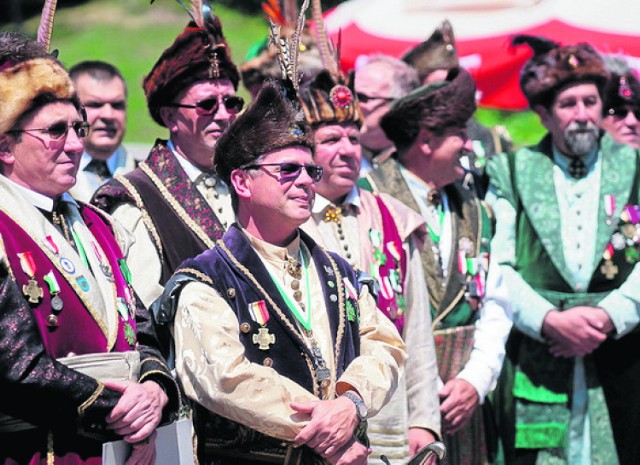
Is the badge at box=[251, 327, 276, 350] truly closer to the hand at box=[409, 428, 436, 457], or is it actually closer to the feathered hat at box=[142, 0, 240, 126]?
the hand at box=[409, 428, 436, 457]

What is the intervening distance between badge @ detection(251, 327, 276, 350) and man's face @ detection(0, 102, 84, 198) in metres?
0.76

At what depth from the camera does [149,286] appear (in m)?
4.74

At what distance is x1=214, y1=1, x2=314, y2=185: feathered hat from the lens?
14.2ft

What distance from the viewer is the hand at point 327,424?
402 centimetres

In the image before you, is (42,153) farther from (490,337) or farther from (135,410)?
(490,337)

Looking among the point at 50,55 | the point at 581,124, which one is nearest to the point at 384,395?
the point at 50,55

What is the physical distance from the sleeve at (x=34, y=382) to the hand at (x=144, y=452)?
18 cm

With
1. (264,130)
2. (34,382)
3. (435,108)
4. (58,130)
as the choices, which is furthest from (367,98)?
(34,382)

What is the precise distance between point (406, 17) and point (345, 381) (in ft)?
19.2

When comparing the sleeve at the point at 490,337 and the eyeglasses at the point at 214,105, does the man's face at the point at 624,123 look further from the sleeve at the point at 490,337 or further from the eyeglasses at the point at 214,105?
the eyeglasses at the point at 214,105

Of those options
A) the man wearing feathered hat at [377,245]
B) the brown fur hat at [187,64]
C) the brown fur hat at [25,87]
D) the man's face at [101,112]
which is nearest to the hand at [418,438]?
the man wearing feathered hat at [377,245]

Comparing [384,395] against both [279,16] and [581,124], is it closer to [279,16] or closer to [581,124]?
[279,16]

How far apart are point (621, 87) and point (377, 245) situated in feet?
8.72

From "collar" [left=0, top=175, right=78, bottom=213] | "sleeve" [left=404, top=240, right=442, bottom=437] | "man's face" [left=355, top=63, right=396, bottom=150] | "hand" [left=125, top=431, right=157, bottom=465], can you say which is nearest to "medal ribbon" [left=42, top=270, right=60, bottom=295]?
"collar" [left=0, top=175, right=78, bottom=213]
